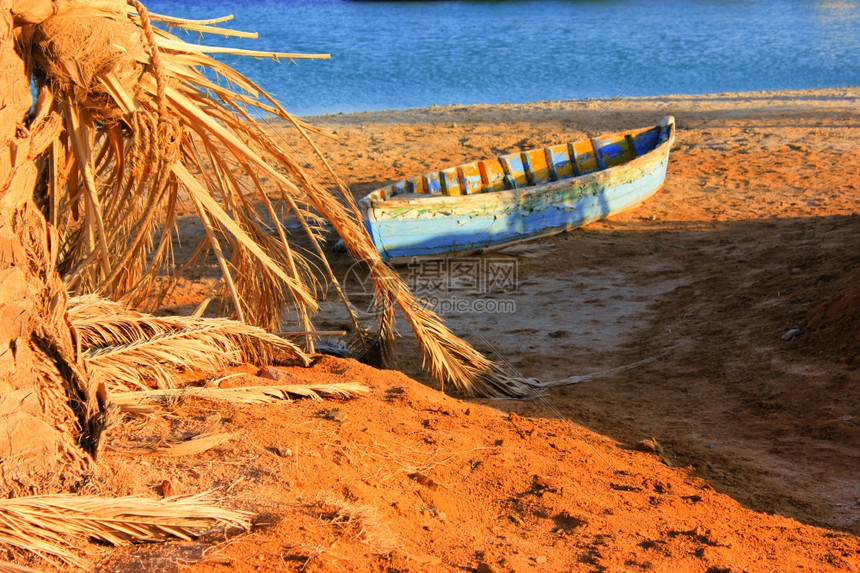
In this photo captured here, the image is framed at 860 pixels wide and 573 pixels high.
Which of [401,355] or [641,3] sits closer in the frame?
[401,355]

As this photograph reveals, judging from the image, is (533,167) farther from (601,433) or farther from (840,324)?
(601,433)

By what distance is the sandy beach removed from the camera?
2.58 meters

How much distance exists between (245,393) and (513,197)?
5.95 m

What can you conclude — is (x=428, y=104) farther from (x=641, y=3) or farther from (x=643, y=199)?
(x=641, y=3)

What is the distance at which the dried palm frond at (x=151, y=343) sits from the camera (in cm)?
319

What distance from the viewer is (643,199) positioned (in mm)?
10188

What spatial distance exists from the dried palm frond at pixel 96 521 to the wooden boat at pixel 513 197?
223 inches

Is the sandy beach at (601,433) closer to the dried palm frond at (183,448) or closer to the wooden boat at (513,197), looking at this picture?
the dried palm frond at (183,448)

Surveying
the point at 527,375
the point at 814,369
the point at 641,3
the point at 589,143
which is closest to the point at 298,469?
the point at 527,375

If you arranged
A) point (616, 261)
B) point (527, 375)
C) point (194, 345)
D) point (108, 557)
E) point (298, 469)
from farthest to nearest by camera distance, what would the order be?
point (616, 261) < point (527, 375) < point (194, 345) < point (298, 469) < point (108, 557)

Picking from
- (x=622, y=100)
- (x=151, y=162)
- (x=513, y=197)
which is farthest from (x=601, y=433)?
(x=622, y=100)

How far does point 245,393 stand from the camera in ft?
10.9

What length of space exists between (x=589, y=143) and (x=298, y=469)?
9090 millimetres

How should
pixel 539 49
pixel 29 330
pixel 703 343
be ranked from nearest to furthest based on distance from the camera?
pixel 29 330
pixel 703 343
pixel 539 49
